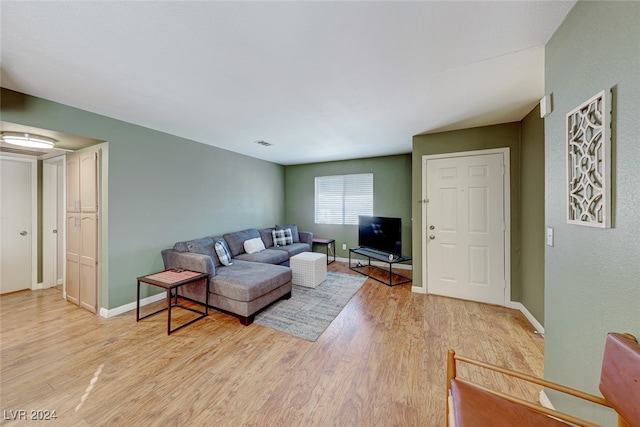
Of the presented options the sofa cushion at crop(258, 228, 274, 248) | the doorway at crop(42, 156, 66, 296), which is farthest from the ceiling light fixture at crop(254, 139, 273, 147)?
the doorway at crop(42, 156, 66, 296)

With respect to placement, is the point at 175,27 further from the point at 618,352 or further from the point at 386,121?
the point at 618,352

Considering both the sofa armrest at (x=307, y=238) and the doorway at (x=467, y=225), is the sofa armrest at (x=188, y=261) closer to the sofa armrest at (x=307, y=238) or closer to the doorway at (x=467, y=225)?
the sofa armrest at (x=307, y=238)

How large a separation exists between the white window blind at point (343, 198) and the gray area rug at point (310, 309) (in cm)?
188

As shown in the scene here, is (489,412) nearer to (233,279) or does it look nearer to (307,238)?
(233,279)

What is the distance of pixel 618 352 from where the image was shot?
0.89m

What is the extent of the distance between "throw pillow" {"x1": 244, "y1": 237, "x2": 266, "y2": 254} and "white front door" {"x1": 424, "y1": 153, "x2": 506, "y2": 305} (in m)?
3.05

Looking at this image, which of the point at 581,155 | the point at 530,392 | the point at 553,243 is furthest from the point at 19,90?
the point at 530,392

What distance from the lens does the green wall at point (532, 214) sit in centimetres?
247

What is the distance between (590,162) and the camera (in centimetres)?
116

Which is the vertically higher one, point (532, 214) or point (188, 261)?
point (532, 214)

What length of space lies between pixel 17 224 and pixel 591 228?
6.61 m

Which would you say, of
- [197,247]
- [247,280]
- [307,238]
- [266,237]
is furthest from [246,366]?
[307,238]

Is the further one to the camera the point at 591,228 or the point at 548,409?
the point at 591,228

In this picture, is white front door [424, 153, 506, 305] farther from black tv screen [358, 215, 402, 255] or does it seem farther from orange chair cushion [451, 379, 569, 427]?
orange chair cushion [451, 379, 569, 427]
